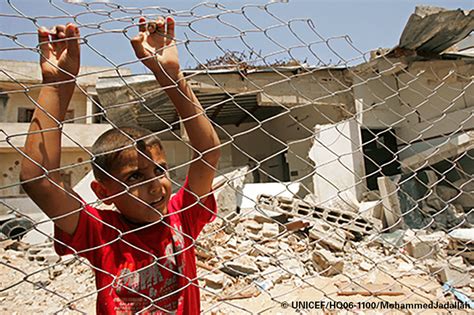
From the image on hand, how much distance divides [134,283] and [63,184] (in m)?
0.35

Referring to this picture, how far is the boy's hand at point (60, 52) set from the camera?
81 cm

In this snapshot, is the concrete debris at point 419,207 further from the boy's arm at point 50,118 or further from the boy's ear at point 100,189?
the boy's arm at point 50,118

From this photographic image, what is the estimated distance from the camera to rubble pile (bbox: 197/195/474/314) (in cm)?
278

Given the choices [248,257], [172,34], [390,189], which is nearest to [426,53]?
[390,189]

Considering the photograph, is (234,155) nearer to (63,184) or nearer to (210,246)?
(210,246)

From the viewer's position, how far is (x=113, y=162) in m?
0.98

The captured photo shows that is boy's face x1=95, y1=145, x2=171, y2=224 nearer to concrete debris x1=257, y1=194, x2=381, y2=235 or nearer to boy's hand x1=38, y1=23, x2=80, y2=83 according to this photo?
boy's hand x1=38, y1=23, x2=80, y2=83

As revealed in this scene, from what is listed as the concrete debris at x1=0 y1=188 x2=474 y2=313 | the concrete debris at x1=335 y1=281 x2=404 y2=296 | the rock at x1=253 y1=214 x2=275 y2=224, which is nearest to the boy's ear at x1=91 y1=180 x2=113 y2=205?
the concrete debris at x1=0 y1=188 x2=474 y2=313

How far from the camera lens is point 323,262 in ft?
11.3

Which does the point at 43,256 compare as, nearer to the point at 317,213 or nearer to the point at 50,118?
the point at 317,213

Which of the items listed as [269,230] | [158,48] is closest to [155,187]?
[158,48]

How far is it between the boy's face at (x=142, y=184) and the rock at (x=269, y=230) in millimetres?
3611

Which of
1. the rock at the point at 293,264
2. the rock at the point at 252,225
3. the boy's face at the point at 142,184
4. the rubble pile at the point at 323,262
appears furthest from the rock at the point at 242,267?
the boy's face at the point at 142,184

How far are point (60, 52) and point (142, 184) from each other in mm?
389
